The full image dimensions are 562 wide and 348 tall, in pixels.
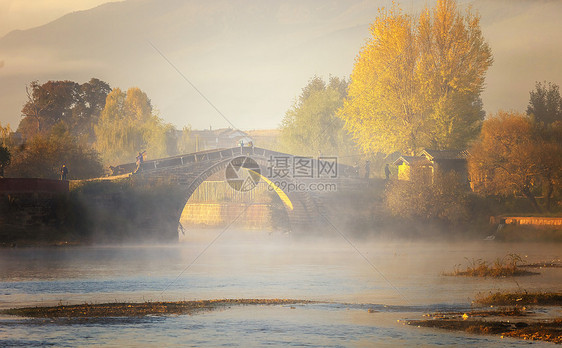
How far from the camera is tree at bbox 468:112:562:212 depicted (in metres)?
55.2

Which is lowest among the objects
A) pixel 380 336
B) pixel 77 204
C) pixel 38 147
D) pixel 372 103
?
pixel 380 336

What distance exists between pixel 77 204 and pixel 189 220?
35.2 meters

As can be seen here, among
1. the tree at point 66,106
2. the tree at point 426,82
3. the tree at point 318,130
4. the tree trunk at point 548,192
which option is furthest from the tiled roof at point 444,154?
the tree at point 66,106

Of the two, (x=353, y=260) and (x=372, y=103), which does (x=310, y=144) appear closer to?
(x=372, y=103)

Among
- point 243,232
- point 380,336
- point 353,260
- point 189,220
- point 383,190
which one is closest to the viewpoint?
point 380,336

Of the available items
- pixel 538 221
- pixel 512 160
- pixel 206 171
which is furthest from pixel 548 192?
pixel 206 171

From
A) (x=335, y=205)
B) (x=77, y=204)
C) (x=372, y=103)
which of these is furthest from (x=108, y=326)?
(x=372, y=103)

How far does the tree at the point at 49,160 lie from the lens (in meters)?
60.7

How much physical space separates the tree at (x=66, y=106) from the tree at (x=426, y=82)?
49442 mm

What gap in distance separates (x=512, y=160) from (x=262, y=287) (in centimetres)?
3125

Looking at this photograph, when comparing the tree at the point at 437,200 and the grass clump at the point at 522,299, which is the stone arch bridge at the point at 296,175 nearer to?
the tree at the point at 437,200

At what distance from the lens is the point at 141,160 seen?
5491 cm

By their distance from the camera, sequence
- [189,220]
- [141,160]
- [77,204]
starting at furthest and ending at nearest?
[189,220]
[141,160]
[77,204]

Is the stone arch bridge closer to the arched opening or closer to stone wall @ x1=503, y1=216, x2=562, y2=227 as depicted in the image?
the arched opening
